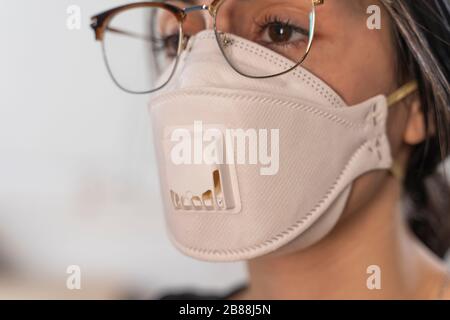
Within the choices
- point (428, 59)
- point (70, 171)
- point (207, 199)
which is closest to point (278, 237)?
point (207, 199)

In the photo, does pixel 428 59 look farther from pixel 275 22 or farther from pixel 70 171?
pixel 70 171

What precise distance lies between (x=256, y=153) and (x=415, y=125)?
0.84ft

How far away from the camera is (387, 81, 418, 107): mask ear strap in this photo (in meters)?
0.86

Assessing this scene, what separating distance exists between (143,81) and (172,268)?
0.40 meters

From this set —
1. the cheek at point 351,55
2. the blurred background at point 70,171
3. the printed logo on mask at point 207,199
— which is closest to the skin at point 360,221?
the cheek at point 351,55

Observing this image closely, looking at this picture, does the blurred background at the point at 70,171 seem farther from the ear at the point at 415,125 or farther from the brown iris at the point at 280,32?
the ear at the point at 415,125

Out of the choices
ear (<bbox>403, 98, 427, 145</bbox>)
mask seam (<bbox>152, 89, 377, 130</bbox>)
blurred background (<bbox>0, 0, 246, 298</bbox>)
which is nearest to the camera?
mask seam (<bbox>152, 89, 377, 130</bbox>)

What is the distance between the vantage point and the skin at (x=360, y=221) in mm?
822

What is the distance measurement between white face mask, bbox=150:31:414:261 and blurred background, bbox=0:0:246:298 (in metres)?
0.32

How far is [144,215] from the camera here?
1244 mm

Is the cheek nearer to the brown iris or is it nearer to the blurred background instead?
the brown iris

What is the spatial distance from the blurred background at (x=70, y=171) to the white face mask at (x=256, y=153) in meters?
0.32

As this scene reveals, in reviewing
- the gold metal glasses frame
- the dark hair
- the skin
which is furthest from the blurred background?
the dark hair
